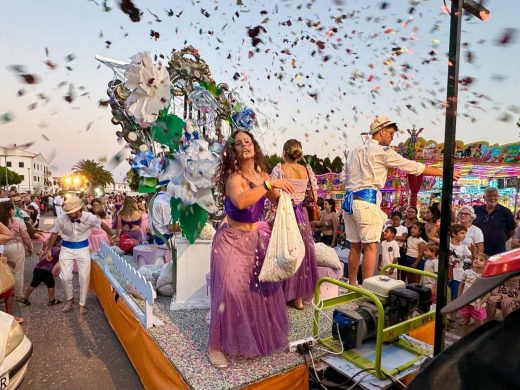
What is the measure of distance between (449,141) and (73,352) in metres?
4.59

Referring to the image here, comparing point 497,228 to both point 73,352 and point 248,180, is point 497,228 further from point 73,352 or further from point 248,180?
point 73,352

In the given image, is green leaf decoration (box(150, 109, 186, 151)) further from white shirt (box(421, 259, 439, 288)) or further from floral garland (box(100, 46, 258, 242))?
white shirt (box(421, 259, 439, 288))

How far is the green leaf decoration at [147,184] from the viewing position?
4.82m

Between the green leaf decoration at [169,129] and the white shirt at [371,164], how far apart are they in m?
1.92

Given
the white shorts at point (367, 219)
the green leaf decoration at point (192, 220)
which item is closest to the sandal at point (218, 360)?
the green leaf decoration at point (192, 220)

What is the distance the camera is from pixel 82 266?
17.9 feet

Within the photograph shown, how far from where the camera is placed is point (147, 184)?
4.86m

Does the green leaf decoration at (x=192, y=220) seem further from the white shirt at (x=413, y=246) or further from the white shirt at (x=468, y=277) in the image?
the white shirt at (x=413, y=246)

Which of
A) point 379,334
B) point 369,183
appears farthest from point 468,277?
point 379,334

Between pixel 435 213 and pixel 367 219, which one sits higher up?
pixel 367 219

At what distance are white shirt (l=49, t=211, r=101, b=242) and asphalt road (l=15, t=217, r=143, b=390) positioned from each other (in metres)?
1.21

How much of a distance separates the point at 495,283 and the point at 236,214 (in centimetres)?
206

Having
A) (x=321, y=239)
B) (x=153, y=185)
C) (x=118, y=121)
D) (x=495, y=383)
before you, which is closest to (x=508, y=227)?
(x=321, y=239)

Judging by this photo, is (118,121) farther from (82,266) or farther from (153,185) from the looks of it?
(82,266)
